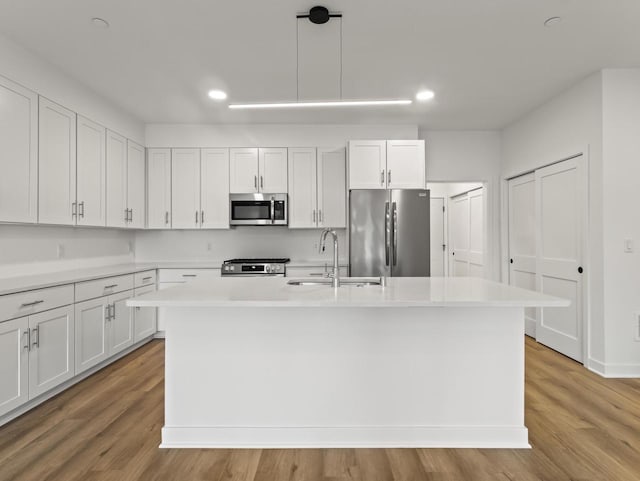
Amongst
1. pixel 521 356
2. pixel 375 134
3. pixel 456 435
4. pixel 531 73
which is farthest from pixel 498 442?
pixel 375 134

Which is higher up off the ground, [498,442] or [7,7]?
[7,7]

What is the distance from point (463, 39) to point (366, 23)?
756mm

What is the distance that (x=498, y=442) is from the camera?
6.87ft

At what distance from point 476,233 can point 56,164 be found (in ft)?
17.2

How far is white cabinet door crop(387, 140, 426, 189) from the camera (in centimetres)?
451

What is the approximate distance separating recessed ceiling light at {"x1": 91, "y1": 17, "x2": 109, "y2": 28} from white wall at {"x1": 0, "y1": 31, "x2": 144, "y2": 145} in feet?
2.44

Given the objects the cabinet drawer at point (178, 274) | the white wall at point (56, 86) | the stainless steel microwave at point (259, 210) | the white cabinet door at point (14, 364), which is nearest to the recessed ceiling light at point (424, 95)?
the stainless steel microwave at point (259, 210)

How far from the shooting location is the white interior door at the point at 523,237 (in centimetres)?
437

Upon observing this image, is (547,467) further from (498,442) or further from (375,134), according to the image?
(375,134)

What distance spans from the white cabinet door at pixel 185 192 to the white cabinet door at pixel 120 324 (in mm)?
1208

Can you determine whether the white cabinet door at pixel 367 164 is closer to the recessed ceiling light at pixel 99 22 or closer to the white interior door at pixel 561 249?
the white interior door at pixel 561 249

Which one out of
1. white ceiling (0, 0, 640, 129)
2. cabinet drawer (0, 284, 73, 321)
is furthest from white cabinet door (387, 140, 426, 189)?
cabinet drawer (0, 284, 73, 321)

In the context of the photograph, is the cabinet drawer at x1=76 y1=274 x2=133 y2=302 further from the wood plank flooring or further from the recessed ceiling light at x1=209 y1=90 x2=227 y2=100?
the recessed ceiling light at x1=209 y1=90 x2=227 y2=100

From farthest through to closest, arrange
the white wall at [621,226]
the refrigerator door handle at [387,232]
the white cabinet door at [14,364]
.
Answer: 1. the refrigerator door handle at [387,232]
2. the white wall at [621,226]
3. the white cabinet door at [14,364]
